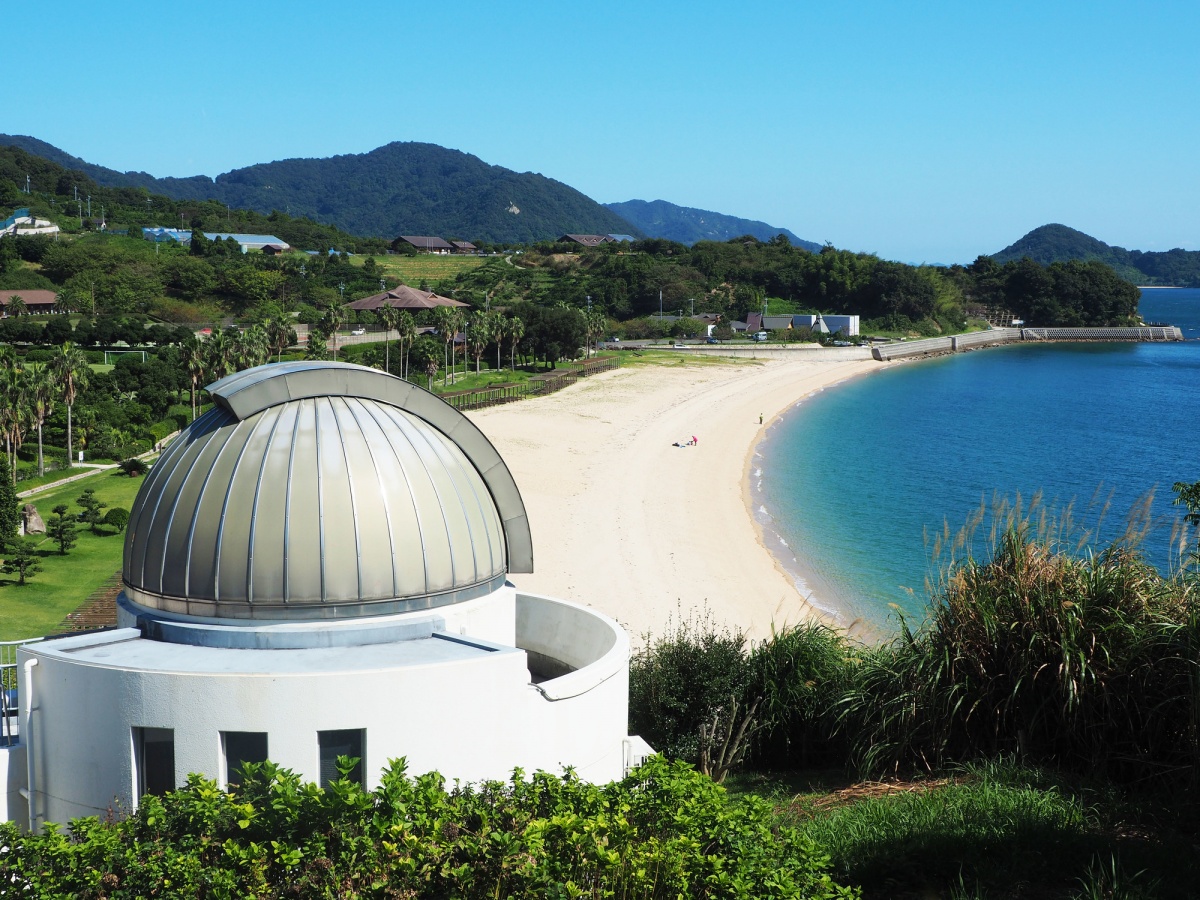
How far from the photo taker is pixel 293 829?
794 centimetres

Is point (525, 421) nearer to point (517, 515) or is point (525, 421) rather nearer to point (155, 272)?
point (517, 515)

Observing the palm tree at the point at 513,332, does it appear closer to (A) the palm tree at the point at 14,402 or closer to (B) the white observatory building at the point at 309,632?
(A) the palm tree at the point at 14,402

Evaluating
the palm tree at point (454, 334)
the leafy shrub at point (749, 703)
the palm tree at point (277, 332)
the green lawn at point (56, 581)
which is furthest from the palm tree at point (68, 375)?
the leafy shrub at point (749, 703)

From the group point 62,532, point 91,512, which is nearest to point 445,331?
point 91,512

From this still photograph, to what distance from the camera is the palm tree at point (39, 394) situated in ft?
143

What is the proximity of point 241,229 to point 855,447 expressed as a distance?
12167 centimetres

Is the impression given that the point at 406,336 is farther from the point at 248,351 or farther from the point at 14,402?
the point at 14,402

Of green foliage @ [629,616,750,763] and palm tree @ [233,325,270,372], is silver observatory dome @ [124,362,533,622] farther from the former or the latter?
palm tree @ [233,325,270,372]

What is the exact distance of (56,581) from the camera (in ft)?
100

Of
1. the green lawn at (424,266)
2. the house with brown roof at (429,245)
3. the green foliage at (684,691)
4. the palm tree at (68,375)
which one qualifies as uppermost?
the house with brown roof at (429,245)

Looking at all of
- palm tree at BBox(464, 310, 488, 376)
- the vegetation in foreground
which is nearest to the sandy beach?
palm tree at BBox(464, 310, 488, 376)

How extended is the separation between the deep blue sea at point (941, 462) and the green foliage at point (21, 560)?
76.7 ft

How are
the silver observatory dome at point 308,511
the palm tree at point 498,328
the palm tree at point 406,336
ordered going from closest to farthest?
the silver observatory dome at point 308,511
the palm tree at point 406,336
the palm tree at point 498,328

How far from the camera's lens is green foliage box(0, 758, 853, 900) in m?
7.41
